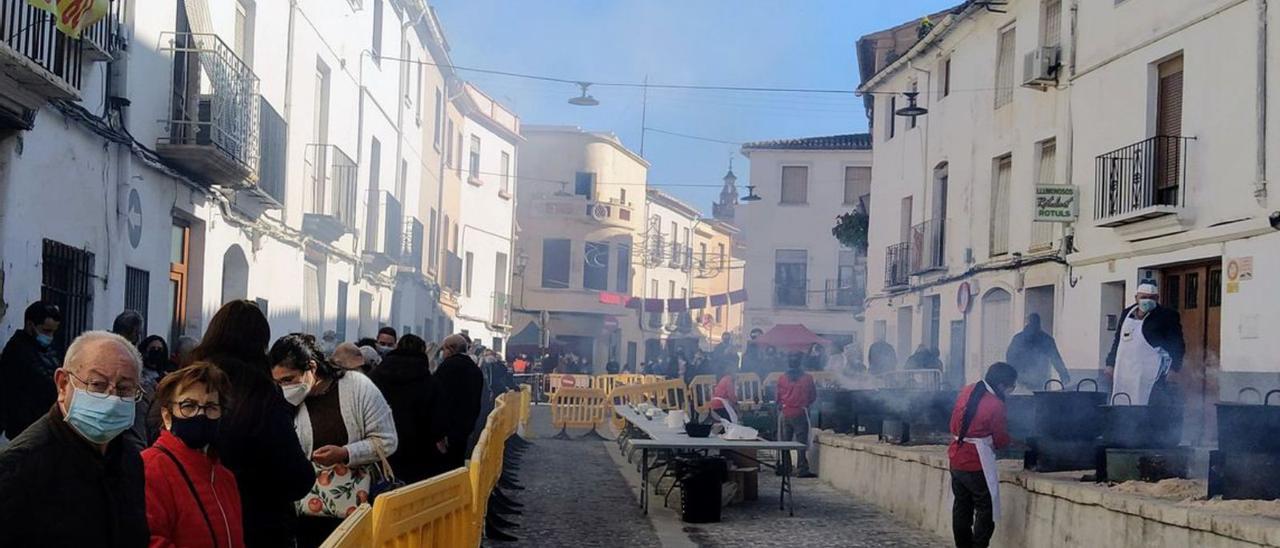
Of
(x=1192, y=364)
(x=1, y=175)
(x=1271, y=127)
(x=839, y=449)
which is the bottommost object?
(x=839, y=449)

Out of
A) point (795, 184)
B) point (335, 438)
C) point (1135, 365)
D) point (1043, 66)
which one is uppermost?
point (795, 184)

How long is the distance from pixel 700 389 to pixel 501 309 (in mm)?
18671

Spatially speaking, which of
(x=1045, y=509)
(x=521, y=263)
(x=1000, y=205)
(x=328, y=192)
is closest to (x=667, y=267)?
(x=521, y=263)

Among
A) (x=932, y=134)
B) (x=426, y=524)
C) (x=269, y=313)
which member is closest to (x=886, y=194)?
(x=932, y=134)

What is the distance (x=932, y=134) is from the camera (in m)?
27.8

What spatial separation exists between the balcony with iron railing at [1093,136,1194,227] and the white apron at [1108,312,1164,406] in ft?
16.2

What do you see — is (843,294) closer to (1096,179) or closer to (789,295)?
(789,295)

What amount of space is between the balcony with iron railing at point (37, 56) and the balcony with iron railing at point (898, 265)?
20345 millimetres

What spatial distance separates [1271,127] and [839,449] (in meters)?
6.19

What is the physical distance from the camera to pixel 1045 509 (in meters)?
10.4

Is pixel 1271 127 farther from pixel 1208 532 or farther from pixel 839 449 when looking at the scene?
pixel 1208 532

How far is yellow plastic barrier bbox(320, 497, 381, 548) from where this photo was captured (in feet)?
13.9

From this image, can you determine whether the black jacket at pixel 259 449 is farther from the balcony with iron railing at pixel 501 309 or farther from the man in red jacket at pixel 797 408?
the balcony with iron railing at pixel 501 309

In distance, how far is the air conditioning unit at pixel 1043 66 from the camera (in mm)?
20812
